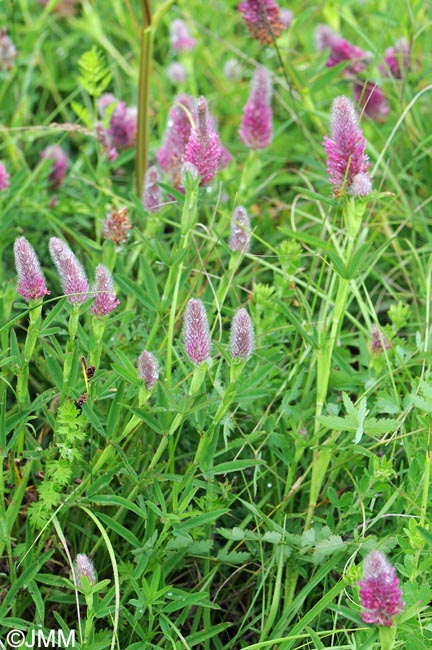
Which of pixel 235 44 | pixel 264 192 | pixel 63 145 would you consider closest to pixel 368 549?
pixel 264 192

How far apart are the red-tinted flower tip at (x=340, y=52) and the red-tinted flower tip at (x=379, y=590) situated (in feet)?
6.67

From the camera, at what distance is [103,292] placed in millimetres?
1606

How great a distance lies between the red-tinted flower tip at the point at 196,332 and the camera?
147cm

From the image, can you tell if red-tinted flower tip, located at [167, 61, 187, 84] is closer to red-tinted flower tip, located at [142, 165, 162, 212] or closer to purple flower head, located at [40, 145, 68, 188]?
purple flower head, located at [40, 145, 68, 188]

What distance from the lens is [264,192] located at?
9.37ft

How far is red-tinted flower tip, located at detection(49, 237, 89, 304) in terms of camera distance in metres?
1.54

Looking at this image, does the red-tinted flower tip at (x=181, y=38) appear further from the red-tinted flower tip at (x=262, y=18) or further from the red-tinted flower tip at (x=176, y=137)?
the red-tinted flower tip at (x=176, y=137)

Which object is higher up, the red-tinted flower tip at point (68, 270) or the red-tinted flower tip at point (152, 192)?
the red-tinted flower tip at point (68, 270)

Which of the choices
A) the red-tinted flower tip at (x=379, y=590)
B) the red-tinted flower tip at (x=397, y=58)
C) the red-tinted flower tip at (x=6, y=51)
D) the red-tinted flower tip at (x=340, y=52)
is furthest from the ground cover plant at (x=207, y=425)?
the red-tinted flower tip at (x=6, y=51)

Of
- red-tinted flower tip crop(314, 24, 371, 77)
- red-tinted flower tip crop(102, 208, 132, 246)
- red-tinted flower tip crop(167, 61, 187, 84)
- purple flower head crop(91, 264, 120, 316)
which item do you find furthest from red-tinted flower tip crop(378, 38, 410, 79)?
purple flower head crop(91, 264, 120, 316)

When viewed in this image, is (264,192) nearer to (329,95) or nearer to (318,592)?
(329,95)

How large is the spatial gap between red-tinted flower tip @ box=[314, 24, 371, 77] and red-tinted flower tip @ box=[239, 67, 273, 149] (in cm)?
67

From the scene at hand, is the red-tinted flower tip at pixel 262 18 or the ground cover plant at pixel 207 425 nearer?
the ground cover plant at pixel 207 425

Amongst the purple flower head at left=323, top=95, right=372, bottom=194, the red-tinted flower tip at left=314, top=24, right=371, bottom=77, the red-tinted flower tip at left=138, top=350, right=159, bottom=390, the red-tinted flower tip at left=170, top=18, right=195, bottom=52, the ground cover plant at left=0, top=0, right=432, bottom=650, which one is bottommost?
the ground cover plant at left=0, top=0, right=432, bottom=650
